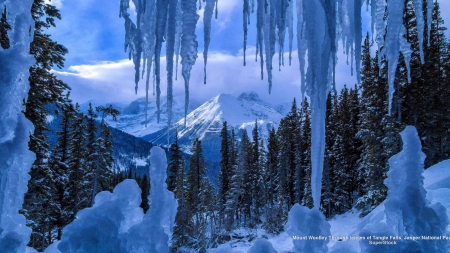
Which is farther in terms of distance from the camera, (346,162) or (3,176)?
(346,162)

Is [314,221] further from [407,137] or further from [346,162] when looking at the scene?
[346,162]

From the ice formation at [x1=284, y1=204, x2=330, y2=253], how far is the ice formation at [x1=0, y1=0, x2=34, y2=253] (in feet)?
6.85

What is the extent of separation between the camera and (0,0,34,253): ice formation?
210cm

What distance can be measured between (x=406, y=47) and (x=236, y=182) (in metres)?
32.7

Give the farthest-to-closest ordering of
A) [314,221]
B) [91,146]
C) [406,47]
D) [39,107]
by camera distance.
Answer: [91,146] < [39,107] < [314,221] < [406,47]

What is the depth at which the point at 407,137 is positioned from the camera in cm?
237

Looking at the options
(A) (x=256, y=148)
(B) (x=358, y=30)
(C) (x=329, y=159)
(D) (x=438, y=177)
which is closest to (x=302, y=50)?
(B) (x=358, y=30)

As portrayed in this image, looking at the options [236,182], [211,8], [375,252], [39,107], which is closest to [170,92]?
[211,8]

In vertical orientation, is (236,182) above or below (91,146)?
below

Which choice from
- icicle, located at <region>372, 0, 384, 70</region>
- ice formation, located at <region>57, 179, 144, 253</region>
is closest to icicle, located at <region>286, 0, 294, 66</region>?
icicle, located at <region>372, 0, 384, 70</region>

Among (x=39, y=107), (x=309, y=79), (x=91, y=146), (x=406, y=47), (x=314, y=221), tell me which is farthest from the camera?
(x=91, y=146)

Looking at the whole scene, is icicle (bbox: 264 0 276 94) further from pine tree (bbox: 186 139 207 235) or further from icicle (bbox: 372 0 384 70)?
pine tree (bbox: 186 139 207 235)

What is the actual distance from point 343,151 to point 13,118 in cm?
2958

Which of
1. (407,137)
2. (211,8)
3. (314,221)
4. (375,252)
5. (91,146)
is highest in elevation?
(211,8)
